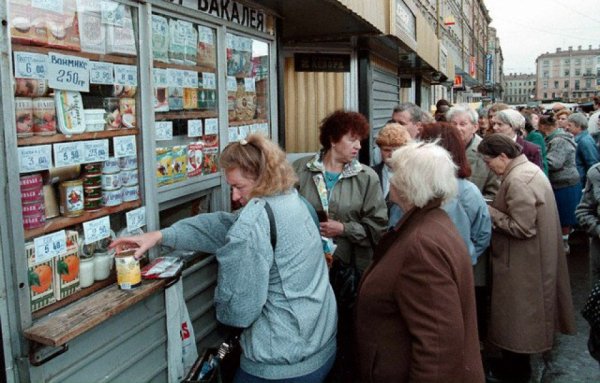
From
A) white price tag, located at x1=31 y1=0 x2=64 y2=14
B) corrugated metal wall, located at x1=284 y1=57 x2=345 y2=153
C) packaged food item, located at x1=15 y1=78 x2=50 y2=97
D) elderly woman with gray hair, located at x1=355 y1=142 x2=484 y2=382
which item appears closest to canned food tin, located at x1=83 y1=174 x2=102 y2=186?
packaged food item, located at x1=15 y1=78 x2=50 y2=97

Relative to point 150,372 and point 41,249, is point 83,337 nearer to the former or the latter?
point 41,249

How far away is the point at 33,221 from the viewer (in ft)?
7.41

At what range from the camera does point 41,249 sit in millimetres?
2283

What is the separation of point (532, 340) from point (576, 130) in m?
5.04

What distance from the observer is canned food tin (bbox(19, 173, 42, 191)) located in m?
2.21

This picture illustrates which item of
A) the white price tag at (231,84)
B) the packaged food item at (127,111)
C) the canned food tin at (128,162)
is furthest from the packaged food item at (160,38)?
the white price tag at (231,84)

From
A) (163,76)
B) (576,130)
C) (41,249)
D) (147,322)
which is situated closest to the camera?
(41,249)

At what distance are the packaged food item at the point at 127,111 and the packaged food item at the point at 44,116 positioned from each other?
0.47m

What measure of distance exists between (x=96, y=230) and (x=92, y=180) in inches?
9.4

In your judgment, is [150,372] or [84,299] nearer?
[84,299]

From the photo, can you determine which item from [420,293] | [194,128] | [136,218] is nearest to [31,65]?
[136,218]

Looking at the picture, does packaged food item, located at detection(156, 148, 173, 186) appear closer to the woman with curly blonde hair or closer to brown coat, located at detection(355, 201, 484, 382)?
the woman with curly blonde hair

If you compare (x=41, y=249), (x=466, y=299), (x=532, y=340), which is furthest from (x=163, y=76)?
(x=532, y=340)

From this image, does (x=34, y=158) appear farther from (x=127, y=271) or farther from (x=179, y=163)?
(x=179, y=163)
